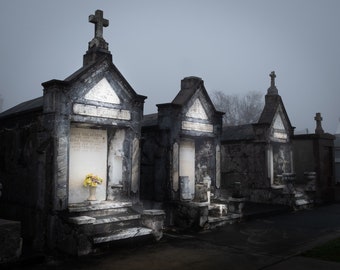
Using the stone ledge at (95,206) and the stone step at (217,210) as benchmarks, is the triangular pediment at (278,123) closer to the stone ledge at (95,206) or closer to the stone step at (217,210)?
the stone step at (217,210)

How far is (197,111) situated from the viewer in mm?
11508

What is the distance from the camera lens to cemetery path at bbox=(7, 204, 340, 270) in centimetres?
618

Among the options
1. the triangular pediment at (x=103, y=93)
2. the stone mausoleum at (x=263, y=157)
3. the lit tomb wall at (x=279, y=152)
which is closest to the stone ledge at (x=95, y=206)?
the triangular pediment at (x=103, y=93)

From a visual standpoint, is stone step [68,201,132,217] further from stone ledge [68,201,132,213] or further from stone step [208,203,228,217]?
stone step [208,203,228,217]

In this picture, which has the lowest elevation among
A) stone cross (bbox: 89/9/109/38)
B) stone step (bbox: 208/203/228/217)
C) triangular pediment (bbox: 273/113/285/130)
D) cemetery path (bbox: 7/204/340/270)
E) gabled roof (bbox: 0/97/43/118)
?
cemetery path (bbox: 7/204/340/270)

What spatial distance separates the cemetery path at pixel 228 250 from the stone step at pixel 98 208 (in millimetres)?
1294

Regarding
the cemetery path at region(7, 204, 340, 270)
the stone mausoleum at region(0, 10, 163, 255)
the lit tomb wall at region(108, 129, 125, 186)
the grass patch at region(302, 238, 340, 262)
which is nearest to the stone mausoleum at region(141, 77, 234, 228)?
the cemetery path at region(7, 204, 340, 270)

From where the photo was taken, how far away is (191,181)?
11.7 metres

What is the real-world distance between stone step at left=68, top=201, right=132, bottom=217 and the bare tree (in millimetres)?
38850

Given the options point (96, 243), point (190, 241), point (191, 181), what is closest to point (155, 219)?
point (190, 241)

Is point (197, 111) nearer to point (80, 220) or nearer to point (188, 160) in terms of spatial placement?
point (188, 160)

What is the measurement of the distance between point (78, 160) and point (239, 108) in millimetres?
44900

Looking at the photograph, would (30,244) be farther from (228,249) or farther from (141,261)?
(228,249)

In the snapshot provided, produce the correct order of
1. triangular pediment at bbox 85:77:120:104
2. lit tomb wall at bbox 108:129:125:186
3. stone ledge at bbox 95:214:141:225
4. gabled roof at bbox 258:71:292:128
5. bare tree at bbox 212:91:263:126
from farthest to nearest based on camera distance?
bare tree at bbox 212:91:263:126, gabled roof at bbox 258:71:292:128, lit tomb wall at bbox 108:129:125:186, triangular pediment at bbox 85:77:120:104, stone ledge at bbox 95:214:141:225
